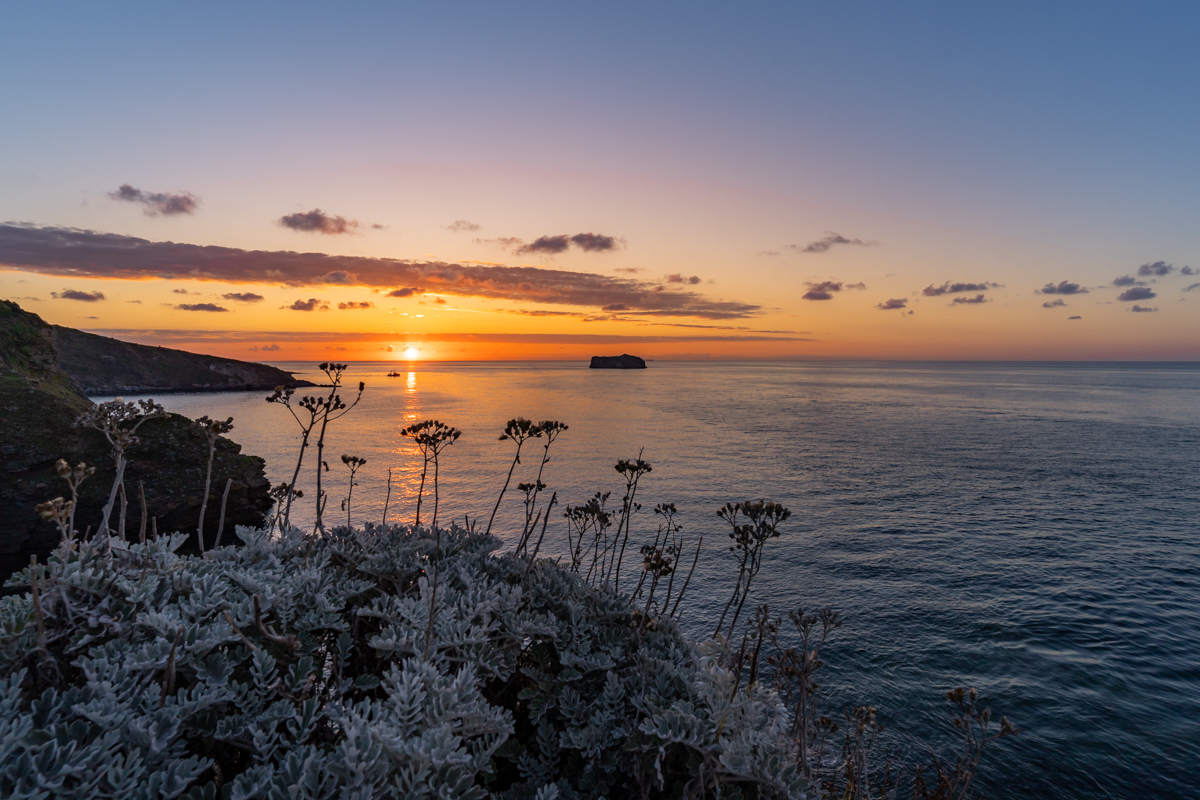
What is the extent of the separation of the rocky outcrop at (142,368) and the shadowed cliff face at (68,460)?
252 feet

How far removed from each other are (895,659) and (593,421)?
52062 millimetres

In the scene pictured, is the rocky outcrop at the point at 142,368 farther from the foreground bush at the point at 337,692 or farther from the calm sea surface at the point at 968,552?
the foreground bush at the point at 337,692

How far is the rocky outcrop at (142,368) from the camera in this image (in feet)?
314

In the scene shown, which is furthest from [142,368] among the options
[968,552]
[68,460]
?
[968,552]

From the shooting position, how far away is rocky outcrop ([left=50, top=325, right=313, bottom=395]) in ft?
314

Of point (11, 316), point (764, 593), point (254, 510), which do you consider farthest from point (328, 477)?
point (764, 593)

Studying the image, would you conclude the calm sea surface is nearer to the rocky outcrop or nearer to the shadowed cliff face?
the shadowed cliff face

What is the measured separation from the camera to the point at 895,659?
47.0ft

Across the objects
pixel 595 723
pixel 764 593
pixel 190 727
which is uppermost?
pixel 190 727

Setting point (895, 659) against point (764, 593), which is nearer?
point (895, 659)

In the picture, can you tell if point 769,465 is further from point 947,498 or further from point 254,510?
point 254,510

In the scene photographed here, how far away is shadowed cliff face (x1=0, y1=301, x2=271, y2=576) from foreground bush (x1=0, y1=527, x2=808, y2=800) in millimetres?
13484

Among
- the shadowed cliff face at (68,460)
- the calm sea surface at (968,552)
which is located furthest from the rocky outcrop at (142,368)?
the shadowed cliff face at (68,460)

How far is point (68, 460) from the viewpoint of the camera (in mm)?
17906
